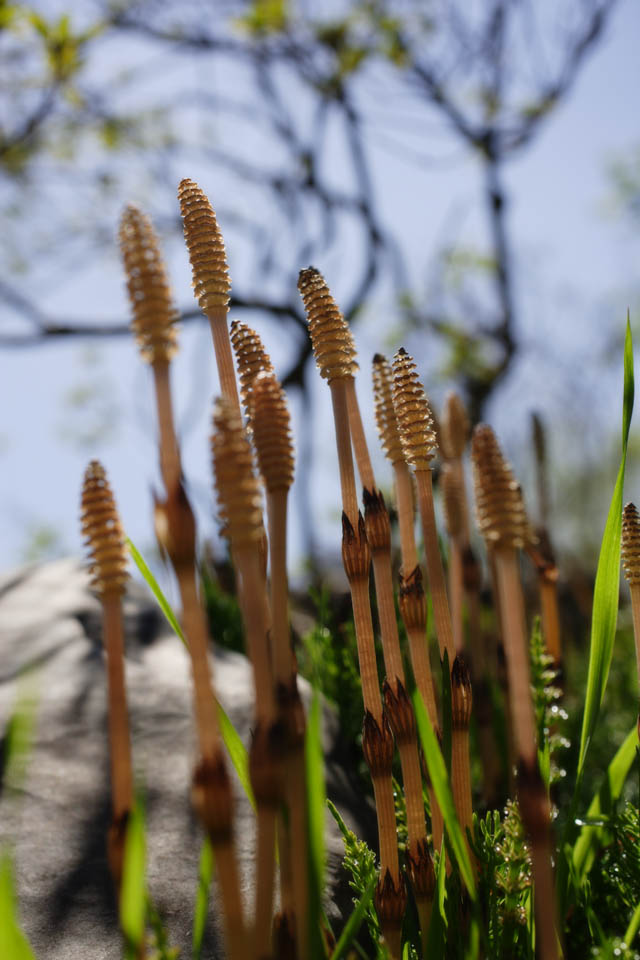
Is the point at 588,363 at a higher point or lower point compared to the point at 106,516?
higher

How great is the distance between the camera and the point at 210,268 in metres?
0.56

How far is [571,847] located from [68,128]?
20.9 ft

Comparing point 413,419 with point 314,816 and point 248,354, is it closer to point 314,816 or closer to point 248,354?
point 248,354

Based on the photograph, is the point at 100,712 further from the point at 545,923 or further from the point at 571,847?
the point at 545,923

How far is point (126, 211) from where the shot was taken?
46 centimetres

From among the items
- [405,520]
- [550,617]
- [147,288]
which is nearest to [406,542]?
[405,520]

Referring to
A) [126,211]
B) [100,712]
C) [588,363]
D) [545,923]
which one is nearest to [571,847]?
[545,923]

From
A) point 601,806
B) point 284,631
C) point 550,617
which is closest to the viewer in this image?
point 284,631

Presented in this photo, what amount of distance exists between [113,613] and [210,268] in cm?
25

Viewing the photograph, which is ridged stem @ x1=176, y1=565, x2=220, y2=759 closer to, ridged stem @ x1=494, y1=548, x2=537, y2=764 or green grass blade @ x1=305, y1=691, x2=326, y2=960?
green grass blade @ x1=305, y1=691, x2=326, y2=960

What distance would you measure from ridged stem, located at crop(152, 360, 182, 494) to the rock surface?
0.22m

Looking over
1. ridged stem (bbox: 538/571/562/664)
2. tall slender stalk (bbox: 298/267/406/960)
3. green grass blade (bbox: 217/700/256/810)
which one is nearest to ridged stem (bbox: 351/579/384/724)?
tall slender stalk (bbox: 298/267/406/960)

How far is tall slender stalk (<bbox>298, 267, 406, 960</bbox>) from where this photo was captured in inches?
23.5

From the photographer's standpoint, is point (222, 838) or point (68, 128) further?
point (68, 128)
